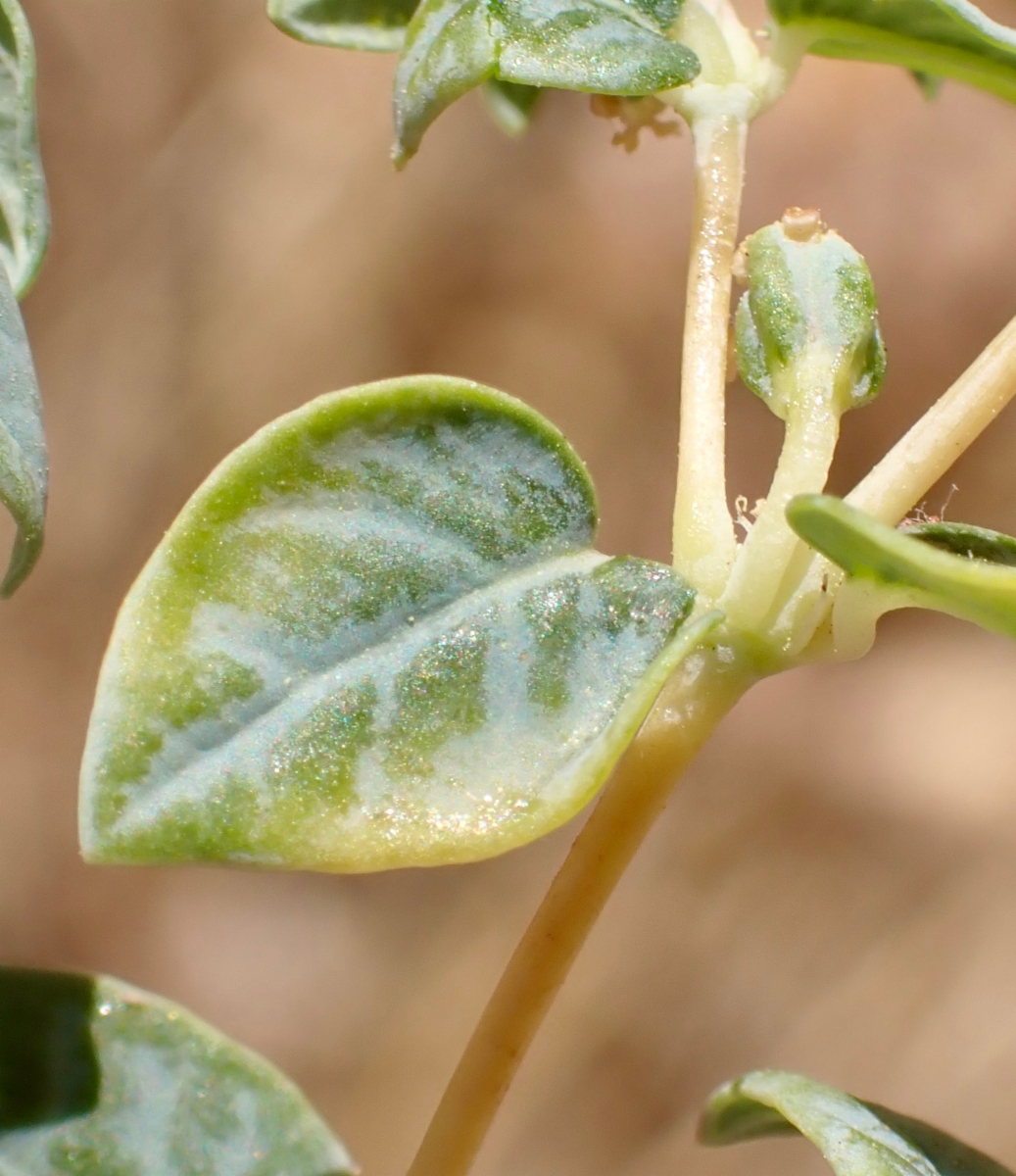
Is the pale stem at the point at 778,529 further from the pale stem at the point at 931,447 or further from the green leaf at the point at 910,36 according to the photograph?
the green leaf at the point at 910,36

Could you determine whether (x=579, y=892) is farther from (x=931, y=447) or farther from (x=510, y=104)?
(x=510, y=104)

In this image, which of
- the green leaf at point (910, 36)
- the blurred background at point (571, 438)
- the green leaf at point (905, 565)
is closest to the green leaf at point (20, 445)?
the green leaf at point (905, 565)

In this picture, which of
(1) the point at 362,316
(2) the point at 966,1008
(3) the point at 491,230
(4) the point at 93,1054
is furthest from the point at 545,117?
(4) the point at 93,1054

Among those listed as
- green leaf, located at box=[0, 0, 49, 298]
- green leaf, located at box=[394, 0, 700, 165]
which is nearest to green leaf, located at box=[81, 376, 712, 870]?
green leaf, located at box=[394, 0, 700, 165]

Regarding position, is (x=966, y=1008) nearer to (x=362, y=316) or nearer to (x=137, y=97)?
(x=362, y=316)

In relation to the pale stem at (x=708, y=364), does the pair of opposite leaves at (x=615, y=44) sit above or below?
above
